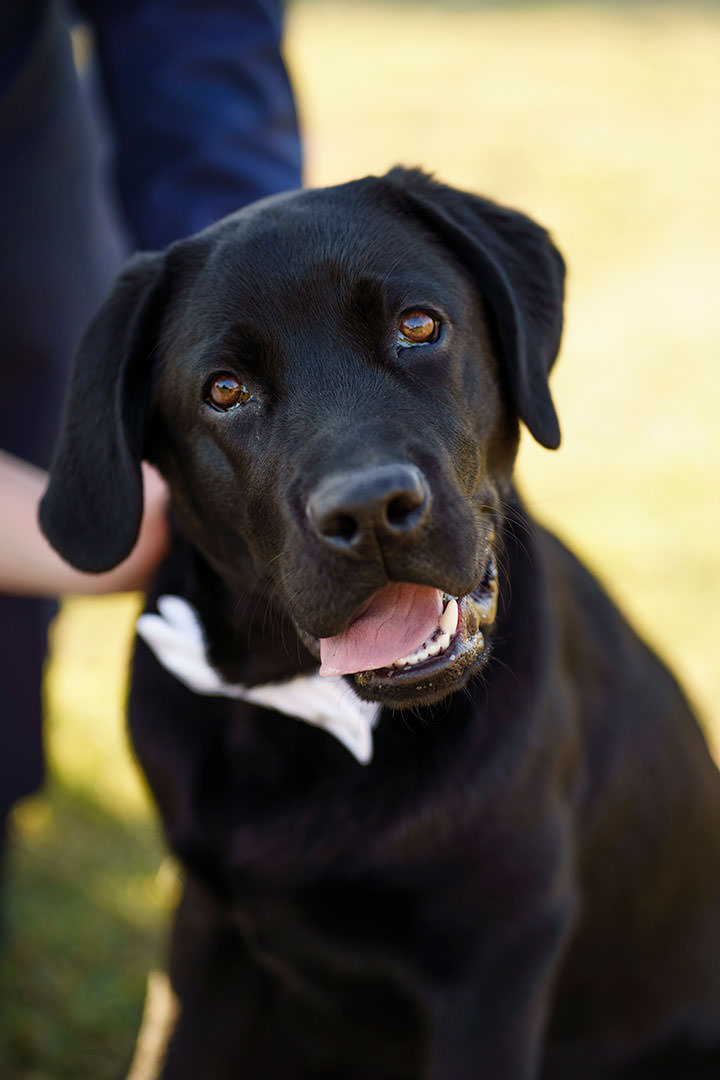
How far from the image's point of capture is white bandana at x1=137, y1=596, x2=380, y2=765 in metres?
1.90

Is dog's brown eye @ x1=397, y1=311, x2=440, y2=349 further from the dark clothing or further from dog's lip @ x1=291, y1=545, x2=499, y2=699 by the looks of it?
the dark clothing

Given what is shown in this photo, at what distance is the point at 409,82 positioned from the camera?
12.7 metres

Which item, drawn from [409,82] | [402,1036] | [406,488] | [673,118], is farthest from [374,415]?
[409,82]

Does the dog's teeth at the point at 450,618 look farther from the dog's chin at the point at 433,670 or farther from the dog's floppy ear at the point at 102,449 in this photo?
the dog's floppy ear at the point at 102,449

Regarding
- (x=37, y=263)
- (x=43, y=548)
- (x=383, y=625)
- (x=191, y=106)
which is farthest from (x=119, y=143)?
(x=383, y=625)

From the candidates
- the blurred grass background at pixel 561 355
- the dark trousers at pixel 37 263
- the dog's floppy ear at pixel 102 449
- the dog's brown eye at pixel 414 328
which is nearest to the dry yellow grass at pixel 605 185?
the blurred grass background at pixel 561 355

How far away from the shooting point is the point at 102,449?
187cm

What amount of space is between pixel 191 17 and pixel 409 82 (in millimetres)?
10784

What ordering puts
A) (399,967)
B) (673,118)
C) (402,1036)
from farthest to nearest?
(673,118)
(402,1036)
(399,967)

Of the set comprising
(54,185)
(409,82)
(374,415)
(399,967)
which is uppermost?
(374,415)

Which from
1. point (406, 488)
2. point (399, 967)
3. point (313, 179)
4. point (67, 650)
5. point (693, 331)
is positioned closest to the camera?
point (406, 488)

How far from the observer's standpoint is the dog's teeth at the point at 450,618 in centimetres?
177

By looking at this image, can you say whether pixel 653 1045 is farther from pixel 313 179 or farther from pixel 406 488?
→ pixel 313 179

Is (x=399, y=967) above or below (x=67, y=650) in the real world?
above
